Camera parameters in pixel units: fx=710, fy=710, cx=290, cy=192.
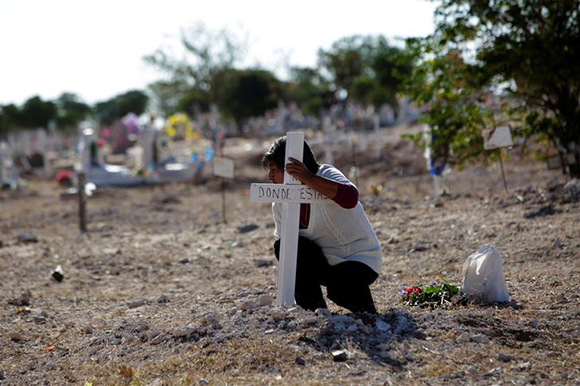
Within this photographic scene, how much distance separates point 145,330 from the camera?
178 inches

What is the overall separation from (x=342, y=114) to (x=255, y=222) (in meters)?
31.9

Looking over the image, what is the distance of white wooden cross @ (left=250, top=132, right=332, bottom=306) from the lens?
418 centimetres

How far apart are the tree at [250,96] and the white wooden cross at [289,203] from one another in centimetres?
4646

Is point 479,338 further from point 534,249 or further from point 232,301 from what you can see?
point 534,249

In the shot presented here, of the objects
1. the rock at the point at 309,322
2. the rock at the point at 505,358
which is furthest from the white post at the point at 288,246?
the rock at the point at 505,358

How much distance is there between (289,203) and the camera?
4.23 meters

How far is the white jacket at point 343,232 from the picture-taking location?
4.30m

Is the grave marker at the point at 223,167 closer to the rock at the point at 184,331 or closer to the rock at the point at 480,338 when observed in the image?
the rock at the point at 184,331

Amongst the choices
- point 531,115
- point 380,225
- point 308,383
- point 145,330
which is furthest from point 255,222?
point 308,383

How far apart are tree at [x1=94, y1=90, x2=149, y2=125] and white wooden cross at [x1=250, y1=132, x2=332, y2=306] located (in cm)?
7962

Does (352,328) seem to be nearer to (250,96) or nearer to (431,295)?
(431,295)

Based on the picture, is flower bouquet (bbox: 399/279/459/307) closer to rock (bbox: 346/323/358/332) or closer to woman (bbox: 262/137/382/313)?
woman (bbox: 262/137/382/313)

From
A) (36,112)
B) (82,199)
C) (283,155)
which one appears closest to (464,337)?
(283,155)

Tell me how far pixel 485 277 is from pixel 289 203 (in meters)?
1.36
